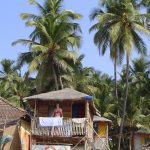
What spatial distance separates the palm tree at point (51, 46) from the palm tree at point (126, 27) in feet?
9.77

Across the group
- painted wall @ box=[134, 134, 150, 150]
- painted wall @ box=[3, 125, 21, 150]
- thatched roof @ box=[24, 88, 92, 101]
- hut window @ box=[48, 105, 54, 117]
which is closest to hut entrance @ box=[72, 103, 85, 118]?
thatched roof @ box=[24, 88, 92, 101]

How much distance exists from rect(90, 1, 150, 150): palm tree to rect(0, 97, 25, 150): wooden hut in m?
11.6

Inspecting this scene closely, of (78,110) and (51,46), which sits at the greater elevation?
(51,46)

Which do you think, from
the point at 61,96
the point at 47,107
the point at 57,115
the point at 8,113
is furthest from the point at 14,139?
the point at 61,96

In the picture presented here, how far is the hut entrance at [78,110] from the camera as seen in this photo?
26663 mm

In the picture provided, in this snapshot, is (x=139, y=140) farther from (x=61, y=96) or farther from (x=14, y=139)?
(x=14, y=139)

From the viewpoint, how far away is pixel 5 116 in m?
26.3

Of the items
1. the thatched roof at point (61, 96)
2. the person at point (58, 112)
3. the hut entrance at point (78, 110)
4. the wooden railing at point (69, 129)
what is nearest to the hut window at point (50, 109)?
the thatched roof at point (61, 96)

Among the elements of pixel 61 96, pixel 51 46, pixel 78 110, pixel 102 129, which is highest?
pixel 51 46

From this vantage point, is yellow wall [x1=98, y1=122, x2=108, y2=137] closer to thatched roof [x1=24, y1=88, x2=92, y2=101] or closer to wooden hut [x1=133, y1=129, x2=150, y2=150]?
wooden hut [x1=133, y1=129, x2=150, y2=150]

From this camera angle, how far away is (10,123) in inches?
1001

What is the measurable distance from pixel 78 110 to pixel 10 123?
13.0ft

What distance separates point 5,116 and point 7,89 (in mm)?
20742

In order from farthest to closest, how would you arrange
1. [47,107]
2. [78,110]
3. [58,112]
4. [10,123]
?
[78,110] < [47,107] < [10,123] < [58,112]
